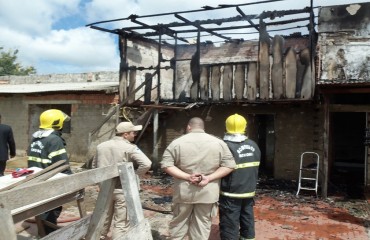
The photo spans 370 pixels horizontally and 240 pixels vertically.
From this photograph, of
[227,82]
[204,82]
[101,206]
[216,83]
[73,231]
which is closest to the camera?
[101,206]

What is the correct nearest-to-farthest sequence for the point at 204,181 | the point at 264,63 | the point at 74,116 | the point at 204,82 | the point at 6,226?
1. the point at 6,226
2. the point at 204,181
3. the point at 264,63
4. the point at 204,82
5. the point at 74,116

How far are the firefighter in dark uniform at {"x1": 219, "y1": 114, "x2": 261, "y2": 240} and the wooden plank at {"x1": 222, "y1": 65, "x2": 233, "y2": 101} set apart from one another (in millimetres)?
6206

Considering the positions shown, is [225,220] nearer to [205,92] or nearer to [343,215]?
[343,215]

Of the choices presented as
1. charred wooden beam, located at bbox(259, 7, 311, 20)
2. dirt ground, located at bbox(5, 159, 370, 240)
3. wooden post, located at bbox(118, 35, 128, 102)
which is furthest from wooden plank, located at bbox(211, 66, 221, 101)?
wooden post, located at bbox(118, 35, 128, 102)

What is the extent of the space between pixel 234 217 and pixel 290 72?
20.7ft

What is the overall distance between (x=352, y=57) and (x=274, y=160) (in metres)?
3.98

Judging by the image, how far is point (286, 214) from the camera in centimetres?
732

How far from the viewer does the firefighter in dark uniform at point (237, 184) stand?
430 centimetres

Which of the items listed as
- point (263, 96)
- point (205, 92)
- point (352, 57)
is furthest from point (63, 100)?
point (352, 57)

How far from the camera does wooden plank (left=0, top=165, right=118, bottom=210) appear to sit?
6.13 ft

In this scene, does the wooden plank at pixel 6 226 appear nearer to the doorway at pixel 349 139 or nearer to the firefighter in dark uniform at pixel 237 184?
the firefighter in dark uniform at pixel 237 184

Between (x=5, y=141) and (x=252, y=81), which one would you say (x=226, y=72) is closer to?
(x=252, y=81)

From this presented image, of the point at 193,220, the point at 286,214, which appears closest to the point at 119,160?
the point at 193,220

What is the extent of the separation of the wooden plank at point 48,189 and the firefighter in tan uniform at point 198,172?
1321 mm
